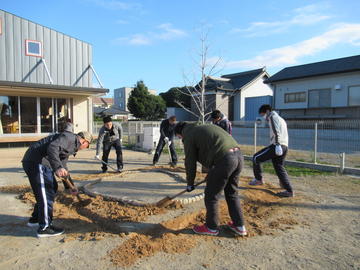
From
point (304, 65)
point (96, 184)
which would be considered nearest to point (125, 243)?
point (96, 184)

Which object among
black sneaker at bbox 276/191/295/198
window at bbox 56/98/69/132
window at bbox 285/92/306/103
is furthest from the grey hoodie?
window at bbox 285/92/306/103

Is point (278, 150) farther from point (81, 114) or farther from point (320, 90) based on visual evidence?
point (320, 90)

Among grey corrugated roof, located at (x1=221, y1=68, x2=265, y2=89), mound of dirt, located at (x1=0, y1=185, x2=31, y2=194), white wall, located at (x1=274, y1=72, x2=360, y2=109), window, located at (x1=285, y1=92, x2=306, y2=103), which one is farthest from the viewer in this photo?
grey corrugated roof, located at (x1=221, y1=68, x2=265, y2=89)

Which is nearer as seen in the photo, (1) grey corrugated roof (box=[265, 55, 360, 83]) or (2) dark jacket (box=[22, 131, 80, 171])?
(2) dark jacket (box=[22, 131, 80, 171])

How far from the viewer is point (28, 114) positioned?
12906 millimetres

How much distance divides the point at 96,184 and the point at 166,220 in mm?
2347

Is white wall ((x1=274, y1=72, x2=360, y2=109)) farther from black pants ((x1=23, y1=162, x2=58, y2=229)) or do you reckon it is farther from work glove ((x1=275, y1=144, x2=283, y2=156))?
black pants ((x1=23, y1=162, x2=58, y2=229))

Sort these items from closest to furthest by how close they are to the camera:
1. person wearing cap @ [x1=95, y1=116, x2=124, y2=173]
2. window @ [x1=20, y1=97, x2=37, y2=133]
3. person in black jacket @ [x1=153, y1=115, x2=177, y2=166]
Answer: person wearing cap @ [x1=95, y1=116, x2=124, y2=173] < person in black jacket @ [x1=153, y1=115, x2=177, y2=166] < window @ [x1=20, y1=97, x2=37, y2=133]

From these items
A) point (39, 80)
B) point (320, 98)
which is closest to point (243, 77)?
point (320, 98)

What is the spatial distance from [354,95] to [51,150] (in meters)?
21.0

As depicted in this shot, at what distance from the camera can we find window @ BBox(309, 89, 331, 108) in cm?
2032

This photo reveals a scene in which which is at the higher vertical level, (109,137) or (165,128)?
(165,128)

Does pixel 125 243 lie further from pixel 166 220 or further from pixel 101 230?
pixel 166 220

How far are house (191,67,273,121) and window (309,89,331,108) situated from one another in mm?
4998
